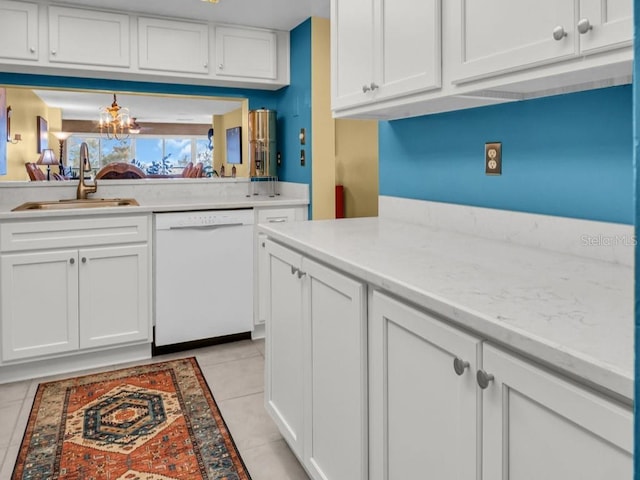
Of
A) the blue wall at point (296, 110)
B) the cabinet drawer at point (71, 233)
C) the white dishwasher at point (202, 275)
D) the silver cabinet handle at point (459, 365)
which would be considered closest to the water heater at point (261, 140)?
the blue wall at point (296, 110)

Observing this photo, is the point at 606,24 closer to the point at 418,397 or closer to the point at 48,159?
the point at 418,397

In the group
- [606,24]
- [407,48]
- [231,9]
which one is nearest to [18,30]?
[231,9]

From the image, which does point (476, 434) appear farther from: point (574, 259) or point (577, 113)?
point (577, 113)

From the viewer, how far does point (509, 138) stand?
1.71 meters

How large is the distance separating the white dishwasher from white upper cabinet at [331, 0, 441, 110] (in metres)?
1.38

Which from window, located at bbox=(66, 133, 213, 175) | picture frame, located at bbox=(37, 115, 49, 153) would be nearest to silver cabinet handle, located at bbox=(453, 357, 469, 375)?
window, located at bbox=(66, 133, 213, 175)

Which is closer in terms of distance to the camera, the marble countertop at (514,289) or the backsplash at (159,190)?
the marble countertop at (514,289)

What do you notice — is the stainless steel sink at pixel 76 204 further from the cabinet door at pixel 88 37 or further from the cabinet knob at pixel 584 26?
the cabinet knob at pixel 584 26

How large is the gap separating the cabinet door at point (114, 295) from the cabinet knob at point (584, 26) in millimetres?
2667

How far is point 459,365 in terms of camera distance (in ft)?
3.22

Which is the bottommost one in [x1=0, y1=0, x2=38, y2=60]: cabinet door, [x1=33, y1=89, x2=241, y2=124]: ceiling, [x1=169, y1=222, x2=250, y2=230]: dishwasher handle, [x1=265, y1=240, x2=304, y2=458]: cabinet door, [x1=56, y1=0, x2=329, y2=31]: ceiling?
[x1=265, y1=240, x2=304, y2=458]: cabinet door

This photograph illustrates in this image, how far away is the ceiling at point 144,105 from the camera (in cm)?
359

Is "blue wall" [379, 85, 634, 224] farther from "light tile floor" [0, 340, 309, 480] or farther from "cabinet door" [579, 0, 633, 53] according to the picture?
"light tile floor" [0, 340, 309, 480]

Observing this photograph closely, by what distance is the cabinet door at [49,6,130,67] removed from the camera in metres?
3.18
